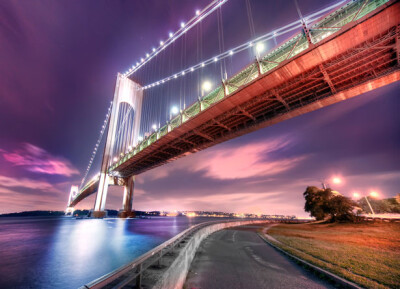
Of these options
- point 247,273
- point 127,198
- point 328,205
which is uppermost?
point 127,198

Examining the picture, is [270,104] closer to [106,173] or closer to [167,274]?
[167,274]

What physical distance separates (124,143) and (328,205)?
50.8 meters

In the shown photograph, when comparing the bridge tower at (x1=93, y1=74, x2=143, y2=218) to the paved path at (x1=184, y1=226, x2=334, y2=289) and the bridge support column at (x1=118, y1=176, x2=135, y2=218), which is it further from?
the paved path at (x1=184, y1=226, x2=334, y2=289)

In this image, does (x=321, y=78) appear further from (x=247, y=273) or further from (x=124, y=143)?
(x=124, y=143)

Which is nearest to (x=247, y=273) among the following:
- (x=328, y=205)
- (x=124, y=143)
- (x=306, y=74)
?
(x=306, y=74)

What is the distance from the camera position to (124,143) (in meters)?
53.9

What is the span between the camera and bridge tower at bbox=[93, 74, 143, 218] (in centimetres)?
4600

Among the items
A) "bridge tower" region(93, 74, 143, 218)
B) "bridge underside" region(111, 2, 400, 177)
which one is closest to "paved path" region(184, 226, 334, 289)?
"bridge underside" region(111, 2, 400, 177)

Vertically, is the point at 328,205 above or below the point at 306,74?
below

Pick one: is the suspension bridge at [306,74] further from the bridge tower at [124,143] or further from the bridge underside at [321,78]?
the bridge tower at [124,143]

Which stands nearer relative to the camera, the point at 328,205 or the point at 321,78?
the point at 321,78

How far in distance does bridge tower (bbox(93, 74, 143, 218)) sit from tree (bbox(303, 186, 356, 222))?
44.7 metres

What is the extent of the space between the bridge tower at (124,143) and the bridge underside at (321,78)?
31.7 meters

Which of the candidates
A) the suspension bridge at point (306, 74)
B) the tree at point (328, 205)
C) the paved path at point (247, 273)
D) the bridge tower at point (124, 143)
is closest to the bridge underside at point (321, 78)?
the suspension bridge at point (306, 74)
